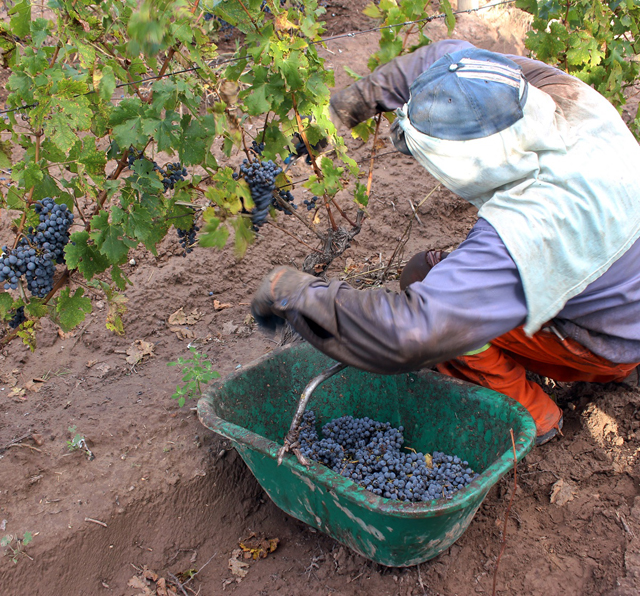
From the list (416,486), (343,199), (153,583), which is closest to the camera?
(416,486)

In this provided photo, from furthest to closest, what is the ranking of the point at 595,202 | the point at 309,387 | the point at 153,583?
the point at 153,583
the point at 309,387
the point at 595,202

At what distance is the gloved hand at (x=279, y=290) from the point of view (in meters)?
1.71

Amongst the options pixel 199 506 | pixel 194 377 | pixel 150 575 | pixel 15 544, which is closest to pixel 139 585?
pixel 150 575

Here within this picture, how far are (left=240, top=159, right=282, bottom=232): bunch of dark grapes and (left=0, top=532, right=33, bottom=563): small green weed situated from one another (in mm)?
1579

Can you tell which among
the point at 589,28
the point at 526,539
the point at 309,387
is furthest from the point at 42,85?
the point at 589,28

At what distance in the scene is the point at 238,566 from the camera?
2.35 m

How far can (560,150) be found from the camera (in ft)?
5.66

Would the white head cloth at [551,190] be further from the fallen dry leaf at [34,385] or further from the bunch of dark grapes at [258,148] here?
the fallen dry leaf at [34,385]

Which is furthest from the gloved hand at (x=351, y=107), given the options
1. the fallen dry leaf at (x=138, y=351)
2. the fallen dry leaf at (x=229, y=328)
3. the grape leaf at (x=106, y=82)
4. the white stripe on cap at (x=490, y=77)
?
the fallen dry leaf at (x=138, y=351)

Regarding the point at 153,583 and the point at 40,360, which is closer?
the point at 153,583

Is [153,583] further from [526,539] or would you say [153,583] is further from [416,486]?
[526,539]

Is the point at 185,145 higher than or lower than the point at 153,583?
higher

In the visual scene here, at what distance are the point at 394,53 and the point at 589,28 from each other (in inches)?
65.7

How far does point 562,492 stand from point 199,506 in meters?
1.62
